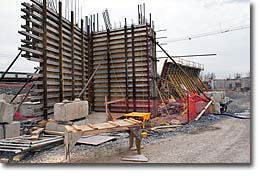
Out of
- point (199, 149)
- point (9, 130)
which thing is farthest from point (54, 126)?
point (199, 149)

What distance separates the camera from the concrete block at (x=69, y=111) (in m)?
3.88

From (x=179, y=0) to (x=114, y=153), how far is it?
7.21ft

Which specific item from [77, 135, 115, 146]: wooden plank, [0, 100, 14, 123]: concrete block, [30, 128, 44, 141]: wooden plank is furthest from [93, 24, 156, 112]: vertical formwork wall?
[0, 100, 14, 123]: concrete block

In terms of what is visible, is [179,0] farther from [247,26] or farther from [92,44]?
[92,44]

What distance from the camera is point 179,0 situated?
3.07 meters

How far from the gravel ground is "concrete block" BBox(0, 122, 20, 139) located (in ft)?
2.36

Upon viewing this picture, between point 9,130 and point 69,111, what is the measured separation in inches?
37.6

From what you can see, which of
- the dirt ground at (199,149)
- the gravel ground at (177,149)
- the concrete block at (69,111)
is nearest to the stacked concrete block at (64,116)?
the concrete block at (69,111)

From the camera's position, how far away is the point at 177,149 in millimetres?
3113

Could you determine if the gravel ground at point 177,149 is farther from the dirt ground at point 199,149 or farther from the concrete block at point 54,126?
the concrete block at point 54,126

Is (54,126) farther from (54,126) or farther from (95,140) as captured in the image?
(95,140)

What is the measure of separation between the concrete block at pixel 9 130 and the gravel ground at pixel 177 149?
2.36ft

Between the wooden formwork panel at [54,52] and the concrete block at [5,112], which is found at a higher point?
the wooden formwork panel at [54,52]

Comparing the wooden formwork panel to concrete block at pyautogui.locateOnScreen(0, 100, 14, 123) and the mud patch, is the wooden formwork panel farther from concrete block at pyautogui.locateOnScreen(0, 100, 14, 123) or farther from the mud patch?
the mud patch
